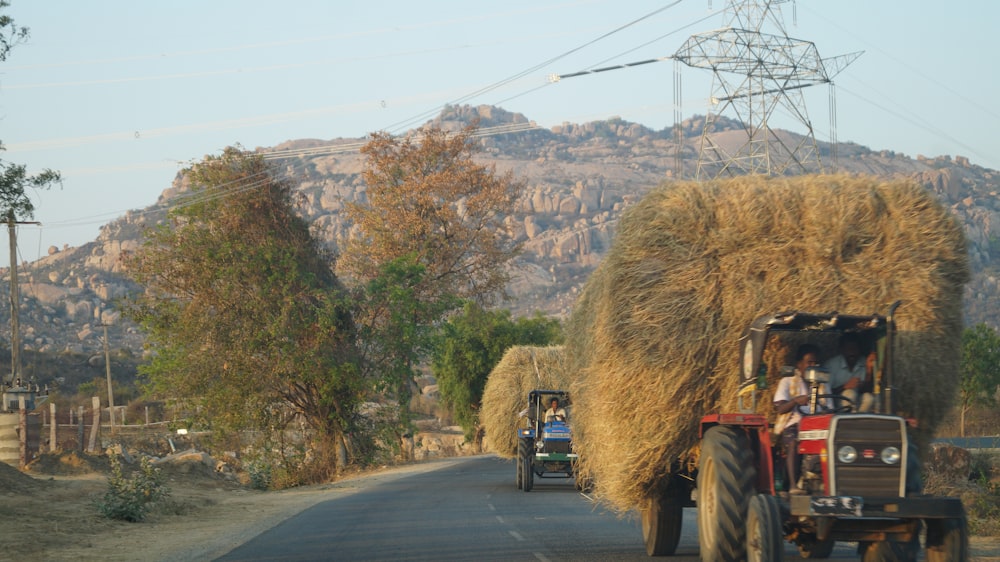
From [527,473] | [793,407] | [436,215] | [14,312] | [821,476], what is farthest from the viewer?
[436,215]

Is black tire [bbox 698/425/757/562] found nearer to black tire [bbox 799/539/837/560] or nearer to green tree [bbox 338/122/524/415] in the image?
black tire [bbox 799/539/837/560]

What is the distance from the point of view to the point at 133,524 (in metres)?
21.6

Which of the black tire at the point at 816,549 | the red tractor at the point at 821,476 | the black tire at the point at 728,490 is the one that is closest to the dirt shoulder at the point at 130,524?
the black tire at the point at 728,490

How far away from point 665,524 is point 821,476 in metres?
3.56

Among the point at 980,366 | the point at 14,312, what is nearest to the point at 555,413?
the point at 14,312

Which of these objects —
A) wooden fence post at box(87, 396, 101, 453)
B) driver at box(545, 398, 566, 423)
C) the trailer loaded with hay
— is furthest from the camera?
Answer: wooden fence post at box(87, 396, 101, 453)

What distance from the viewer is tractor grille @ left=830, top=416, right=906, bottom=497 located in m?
9.78

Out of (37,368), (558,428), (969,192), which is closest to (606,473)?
(558,428)

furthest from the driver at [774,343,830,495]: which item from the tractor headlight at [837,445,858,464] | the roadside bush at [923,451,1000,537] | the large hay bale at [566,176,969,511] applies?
the roadside bush at [923,451,1000,537]

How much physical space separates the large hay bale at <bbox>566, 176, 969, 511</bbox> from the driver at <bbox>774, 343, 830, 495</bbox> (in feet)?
2.07

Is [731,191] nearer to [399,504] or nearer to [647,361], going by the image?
[647,361]

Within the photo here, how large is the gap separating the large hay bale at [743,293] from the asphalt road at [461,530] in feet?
8.10

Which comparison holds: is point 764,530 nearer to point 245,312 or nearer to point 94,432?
point 245,312

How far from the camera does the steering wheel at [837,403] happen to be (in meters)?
10.8
